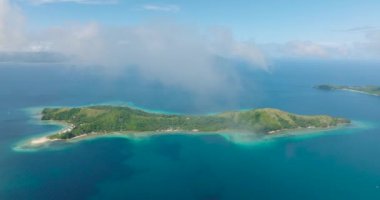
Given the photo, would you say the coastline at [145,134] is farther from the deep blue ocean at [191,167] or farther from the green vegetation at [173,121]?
the deep blue ocean at [191,167]

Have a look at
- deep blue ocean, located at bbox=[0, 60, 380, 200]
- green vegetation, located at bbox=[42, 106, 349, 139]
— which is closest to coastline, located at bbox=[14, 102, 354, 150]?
green vegetation, located at bbox=[42, 106, 349, 139]

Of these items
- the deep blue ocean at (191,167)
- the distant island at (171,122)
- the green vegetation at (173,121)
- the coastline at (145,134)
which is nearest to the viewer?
the deep blue ocean at (191,167)

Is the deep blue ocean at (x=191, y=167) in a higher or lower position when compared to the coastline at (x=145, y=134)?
lower

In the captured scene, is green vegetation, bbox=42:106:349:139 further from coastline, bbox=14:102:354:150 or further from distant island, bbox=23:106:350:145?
coastline, bbox=14:102:354:150

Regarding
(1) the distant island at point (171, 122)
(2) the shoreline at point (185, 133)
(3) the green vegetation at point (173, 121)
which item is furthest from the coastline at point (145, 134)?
(3) the green vegetation at point (173, 121)

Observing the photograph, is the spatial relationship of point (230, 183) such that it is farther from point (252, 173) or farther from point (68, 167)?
point (68, 167)

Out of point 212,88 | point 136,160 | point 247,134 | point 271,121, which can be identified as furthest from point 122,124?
point 212,88

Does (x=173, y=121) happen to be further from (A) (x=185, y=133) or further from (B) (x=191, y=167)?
(B) (x=191, y=167)
